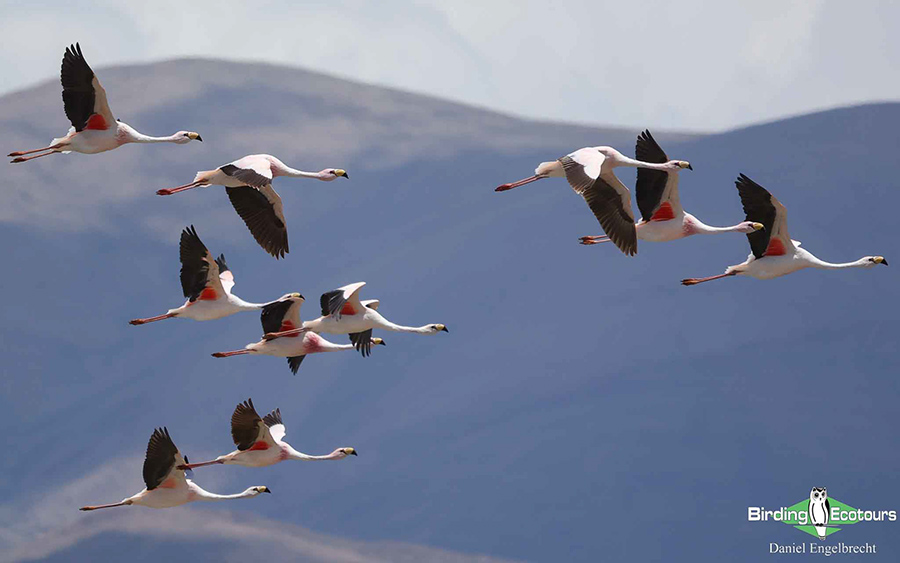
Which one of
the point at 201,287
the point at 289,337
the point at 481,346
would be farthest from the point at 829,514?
the point at 201,287

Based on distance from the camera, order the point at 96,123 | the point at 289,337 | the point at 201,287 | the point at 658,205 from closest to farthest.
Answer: the point at 96,123 < the point at 658,205 < the point at 289,337 < the point at 201,287

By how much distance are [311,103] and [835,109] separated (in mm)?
41683

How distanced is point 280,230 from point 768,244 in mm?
9855

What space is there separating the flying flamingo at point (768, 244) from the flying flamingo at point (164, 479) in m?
10.8

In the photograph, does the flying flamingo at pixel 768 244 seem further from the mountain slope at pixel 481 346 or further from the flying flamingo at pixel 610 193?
the mountain slope at pixel 481 346

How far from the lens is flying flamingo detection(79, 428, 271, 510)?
33531mm

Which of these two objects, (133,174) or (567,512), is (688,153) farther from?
(133,174)

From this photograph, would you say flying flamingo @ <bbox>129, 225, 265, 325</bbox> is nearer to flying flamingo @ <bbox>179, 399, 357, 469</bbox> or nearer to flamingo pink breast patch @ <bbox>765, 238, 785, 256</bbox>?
flying flamingo @ <bbox>179, 399, 357, 469</bbox>

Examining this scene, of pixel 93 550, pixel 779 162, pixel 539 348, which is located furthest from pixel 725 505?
pixel 93 550

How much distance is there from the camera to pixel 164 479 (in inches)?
1332

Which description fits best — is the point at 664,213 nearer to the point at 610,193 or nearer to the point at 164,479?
the point at 610,193

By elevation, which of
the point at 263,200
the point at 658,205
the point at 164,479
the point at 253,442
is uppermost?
the point at 263,200

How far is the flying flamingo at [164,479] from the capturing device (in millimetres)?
33531

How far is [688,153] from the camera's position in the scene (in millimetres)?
112875
